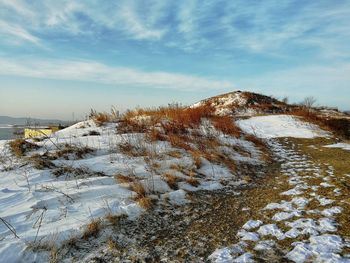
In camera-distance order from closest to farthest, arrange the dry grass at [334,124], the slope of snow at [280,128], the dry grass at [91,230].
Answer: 1. the dry grass at [91,230]
2. the slope of snow at [280,128]
3. the dry grass at [334,124]

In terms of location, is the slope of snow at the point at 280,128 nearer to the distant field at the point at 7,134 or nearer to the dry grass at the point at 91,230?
the distant field at the point at 7,134

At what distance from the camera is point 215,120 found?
12.5 metres

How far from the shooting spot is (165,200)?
4961 millimetres

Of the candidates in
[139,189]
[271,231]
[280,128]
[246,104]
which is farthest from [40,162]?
[246,104]

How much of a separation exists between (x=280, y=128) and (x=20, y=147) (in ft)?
36.6

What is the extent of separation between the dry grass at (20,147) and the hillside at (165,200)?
0.02 m

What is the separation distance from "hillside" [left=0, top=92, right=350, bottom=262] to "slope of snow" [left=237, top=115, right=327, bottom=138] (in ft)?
11.9

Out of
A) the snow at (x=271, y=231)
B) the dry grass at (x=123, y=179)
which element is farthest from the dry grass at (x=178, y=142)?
the snow at (x=271, y=231)

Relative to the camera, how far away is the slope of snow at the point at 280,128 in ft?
42.2

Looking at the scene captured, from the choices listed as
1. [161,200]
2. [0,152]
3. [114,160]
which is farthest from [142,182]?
[0,152]

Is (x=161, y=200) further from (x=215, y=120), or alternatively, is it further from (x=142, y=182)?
(x=215, y=120)

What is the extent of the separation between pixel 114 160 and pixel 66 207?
7.62 feet

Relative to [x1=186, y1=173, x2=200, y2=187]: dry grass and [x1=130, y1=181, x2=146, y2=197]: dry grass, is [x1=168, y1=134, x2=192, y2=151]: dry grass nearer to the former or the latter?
[x1=186, y1=173, x2=200, y2=187]: dry grass

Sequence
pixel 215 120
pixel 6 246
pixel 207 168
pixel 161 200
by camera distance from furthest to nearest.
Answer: pixel 215 120, pixel 207 168, pixel 161 200, pixel 6 246
